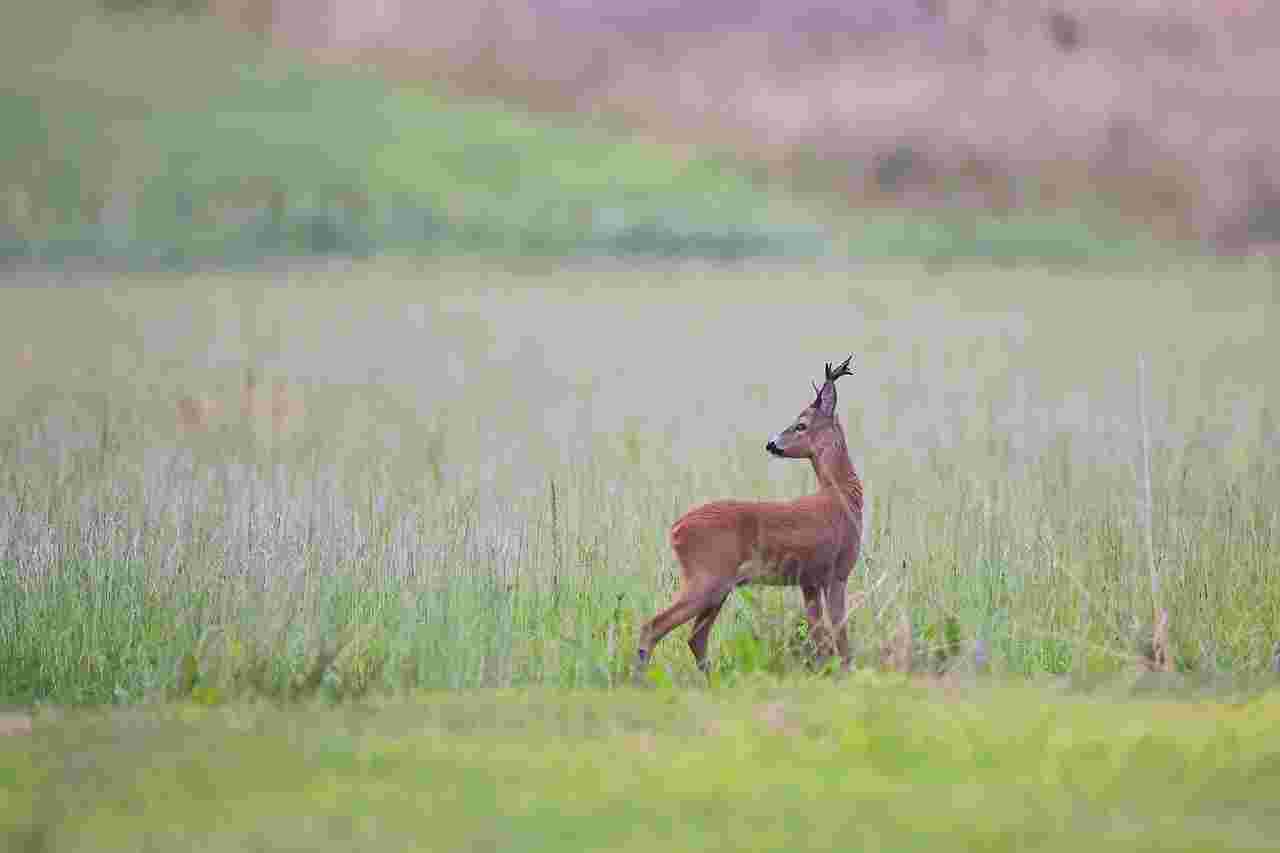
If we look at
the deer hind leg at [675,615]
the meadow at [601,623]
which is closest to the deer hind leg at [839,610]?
the meadow at [601,623]

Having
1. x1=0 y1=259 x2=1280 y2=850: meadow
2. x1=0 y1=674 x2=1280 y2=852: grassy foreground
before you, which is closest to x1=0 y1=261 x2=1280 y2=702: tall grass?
x1=0 y1=259 x2=1280 y2=850: meadow

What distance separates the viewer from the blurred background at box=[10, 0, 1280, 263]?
2838 cm

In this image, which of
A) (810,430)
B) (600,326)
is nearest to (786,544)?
(810,430)

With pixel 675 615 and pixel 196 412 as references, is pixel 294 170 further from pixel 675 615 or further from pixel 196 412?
pixel 675 615

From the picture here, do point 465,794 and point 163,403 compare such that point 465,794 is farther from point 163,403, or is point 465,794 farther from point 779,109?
point 779,109

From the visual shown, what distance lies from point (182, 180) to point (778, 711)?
26.1 metres

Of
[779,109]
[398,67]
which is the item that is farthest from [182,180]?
[779,109]

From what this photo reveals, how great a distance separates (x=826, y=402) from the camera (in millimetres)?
6383

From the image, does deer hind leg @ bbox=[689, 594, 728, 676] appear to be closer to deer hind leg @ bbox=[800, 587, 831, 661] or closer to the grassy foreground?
deer hind leg @ bbox=[800, 587, 831, 661]

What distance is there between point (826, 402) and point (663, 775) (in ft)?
6.97

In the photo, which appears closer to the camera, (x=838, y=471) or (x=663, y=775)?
(x=663, y=775)

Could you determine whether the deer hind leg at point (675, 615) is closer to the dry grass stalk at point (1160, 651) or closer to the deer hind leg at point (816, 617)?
the deer hind leg at point (816, 617)

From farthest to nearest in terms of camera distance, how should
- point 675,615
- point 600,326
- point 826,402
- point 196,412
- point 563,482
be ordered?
point 600,326
point 196,412
point 563,482
point 826,402
point 675,615

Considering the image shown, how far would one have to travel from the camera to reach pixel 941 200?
3475 cm
